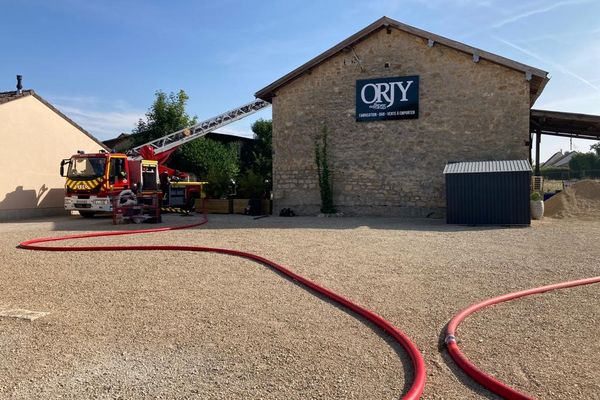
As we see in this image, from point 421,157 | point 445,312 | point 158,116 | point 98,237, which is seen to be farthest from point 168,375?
point 158,116

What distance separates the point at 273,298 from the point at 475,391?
281 centimetres

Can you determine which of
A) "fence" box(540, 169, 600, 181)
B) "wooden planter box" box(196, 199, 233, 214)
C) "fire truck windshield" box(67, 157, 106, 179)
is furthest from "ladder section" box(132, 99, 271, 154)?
"fence" box(540, 169, 600, 181)

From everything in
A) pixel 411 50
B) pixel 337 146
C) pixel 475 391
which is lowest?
Answer: pixel 475 391

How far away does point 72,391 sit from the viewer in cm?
318

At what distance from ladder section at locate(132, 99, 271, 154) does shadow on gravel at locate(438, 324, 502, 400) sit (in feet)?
74.7

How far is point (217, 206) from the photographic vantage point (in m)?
20.8

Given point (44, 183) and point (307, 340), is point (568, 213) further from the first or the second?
point (44, 183)

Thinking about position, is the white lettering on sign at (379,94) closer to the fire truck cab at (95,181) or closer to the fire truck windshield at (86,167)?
the fire truck cab at (95,181)

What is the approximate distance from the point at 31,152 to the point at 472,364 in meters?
20.0

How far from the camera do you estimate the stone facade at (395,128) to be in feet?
55.0

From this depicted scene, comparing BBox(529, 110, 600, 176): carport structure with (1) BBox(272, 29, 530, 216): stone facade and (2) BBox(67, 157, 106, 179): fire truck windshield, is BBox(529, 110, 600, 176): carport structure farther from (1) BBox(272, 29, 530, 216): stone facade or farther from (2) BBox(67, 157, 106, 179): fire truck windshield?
(2) BBox(67, 157, 106, 179): fire truck windshield

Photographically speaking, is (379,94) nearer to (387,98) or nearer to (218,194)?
(387,98)

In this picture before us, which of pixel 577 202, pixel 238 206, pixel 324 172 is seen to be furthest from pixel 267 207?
pixel 577 202

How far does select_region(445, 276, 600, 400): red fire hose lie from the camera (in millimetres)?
3080
